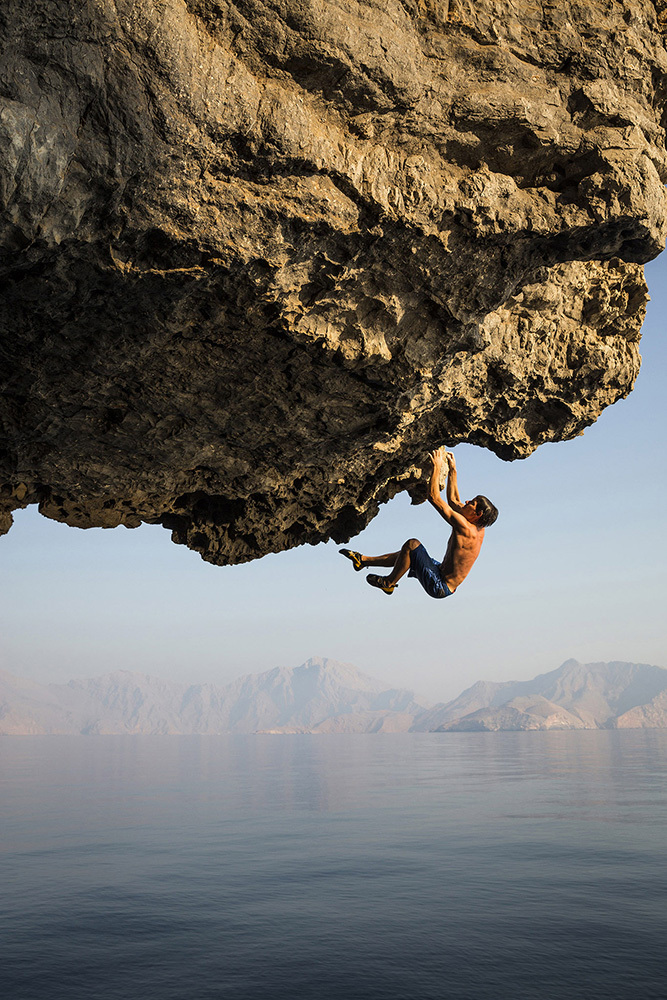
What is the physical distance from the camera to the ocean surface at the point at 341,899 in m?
9.58

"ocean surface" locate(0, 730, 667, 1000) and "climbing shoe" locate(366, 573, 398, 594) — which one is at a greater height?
"climbing shoe" locate(366, 573, 398, 594)

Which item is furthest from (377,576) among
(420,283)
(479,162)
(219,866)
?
(219,866)

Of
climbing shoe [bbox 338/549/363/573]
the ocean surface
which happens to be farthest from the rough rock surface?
the ocean surface

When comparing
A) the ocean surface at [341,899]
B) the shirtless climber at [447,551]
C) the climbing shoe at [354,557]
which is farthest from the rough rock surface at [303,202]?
the ocean surface at [341,899]

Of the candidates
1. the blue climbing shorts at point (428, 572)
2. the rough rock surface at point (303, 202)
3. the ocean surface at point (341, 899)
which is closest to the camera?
the rough rock surface at point (303, 202)

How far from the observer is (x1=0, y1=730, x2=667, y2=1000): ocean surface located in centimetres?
958

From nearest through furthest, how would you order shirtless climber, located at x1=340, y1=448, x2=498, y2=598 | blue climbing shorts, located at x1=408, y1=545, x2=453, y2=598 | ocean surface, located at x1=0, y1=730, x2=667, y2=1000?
1. shirtless climber, located at x1=340, y1=448, x2=498, y2=598
2. blue climbing shorts, located at x1=408, y1=545, x2=453, y2=598
3. ocean surface, located at x1=0, y1=730, x2=667, y2=1000

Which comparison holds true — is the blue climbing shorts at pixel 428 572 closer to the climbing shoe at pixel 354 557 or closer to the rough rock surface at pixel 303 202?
the climbing shoe at pixel 354 557

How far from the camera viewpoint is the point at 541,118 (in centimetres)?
436

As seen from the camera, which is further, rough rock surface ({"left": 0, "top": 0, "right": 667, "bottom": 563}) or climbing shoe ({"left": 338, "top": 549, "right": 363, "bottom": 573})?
climbing shoe ({"left": 338, "top": 549, "right": 363, "bottom": 573})

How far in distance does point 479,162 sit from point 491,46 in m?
0.70

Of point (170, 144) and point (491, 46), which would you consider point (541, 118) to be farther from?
point (170, 144)

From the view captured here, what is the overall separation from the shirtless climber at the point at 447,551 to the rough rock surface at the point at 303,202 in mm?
1919

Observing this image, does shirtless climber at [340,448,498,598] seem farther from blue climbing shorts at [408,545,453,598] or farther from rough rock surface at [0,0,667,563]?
rough rock surface at [0,0,667,563]
